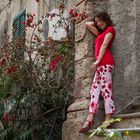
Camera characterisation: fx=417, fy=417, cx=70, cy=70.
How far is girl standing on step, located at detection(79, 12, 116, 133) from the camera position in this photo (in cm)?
534

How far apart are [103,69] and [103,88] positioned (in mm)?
249

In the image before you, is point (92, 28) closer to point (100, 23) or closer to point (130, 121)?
point (100, 23)

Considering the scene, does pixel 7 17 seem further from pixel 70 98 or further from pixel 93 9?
pixel 93 9

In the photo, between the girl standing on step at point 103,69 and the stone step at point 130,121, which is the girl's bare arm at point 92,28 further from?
the stone step at point 130,121

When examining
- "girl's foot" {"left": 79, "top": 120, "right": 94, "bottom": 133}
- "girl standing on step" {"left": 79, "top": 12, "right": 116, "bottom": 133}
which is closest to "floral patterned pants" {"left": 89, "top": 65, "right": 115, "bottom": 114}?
"girl standing on step" {"left": 79, "top": 12, "right": 116, "bottom": 133}

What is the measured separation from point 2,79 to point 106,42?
281 cm

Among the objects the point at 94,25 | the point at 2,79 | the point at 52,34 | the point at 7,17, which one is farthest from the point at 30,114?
the point at 7,17

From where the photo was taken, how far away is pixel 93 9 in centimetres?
582

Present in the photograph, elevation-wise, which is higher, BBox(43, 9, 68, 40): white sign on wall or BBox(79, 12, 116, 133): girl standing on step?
BBox(43, 9, 68, 40): white sign on wall

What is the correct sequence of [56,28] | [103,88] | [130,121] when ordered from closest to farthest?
[130,121] < [103,88] < [56,28]

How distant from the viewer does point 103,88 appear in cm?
542

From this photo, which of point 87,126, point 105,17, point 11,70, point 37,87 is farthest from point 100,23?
point 11,70

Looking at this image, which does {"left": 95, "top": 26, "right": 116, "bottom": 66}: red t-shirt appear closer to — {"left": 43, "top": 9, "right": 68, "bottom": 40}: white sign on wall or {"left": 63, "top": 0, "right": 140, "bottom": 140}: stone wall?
{"left": 63, "top": 0, "right": 140, "bottom": 140}: stone wall

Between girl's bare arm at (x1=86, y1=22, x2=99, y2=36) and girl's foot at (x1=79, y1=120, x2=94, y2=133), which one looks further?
girl's bare arm at (x1=86, y1=22, x2=99, y2=36)
